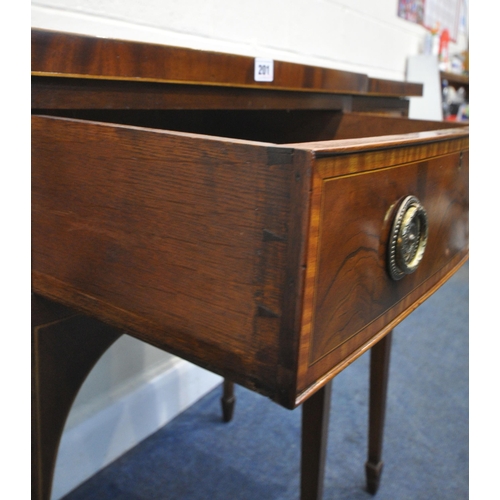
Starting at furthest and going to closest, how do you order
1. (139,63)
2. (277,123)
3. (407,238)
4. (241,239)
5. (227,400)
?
(227,400), (277,123), (139,63), (407,238), (241,239)

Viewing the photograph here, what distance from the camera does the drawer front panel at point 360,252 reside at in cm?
45

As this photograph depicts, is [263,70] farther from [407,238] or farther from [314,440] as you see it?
[314,440]

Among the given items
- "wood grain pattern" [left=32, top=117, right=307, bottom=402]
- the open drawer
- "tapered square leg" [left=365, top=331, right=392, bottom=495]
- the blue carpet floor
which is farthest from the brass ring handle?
the blue carpet floor

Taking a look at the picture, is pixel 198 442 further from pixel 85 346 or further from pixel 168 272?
pixel 168 272

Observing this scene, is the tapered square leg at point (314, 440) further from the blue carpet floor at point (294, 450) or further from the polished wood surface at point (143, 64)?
the polished wood surface at point (143, 64)

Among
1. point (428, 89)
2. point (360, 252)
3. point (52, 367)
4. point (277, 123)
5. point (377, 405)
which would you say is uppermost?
point (428, 89)

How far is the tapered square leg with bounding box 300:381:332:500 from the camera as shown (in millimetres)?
873

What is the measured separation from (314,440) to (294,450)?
0.50 metres

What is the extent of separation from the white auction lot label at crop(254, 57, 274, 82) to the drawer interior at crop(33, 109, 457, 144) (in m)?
0.14

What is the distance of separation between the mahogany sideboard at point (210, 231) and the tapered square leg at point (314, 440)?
29 centimetres

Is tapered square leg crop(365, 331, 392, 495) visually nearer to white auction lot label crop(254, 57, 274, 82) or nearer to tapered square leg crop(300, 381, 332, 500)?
tapered square leg crop(300, 381, 332, 500)

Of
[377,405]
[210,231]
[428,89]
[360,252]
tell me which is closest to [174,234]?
[210,231]

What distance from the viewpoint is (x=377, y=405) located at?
3.82ft

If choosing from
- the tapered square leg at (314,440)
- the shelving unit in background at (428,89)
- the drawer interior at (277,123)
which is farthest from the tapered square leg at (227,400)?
the shelving unit in background at (428,89)
